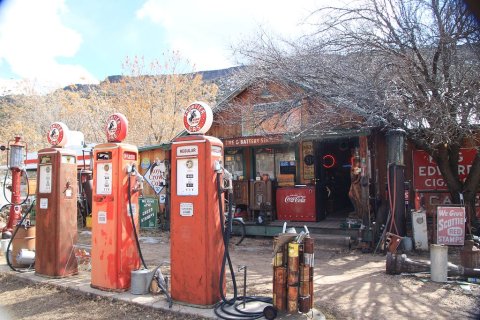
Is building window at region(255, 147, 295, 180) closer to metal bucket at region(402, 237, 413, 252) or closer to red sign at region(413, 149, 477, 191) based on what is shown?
red sign at region(413, 149, 477, 191)

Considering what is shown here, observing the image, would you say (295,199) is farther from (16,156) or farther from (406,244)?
(16,156)

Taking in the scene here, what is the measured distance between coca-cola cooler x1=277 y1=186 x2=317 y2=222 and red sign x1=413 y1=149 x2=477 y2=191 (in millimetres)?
2737

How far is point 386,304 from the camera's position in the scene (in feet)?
16.7

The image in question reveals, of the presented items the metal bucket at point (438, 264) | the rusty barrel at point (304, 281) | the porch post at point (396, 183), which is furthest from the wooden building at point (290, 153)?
the rusty barrel at point (304, 281)

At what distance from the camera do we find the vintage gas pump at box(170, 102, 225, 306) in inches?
188

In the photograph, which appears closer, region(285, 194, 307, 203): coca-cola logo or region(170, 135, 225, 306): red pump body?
region(170, 135, 225, 306): red pump body

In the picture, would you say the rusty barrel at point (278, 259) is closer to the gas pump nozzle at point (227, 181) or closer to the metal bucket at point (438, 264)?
the gas pump nozzle at point (227, 181)

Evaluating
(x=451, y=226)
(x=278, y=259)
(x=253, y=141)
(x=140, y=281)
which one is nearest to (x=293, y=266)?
(x=278, y=259)

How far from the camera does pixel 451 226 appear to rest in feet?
27.6

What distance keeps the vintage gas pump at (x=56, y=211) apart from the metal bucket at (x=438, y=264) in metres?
5.57

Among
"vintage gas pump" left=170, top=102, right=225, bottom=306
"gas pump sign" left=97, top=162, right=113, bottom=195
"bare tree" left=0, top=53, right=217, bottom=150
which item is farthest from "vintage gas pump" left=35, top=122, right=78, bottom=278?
"bare tree" left=0, top=53, right=217, bottom=150

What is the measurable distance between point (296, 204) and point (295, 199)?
14 centimetres

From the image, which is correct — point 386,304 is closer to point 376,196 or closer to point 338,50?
point 376,196

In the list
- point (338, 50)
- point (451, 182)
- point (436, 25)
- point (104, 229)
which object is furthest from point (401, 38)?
point (104, 229)
